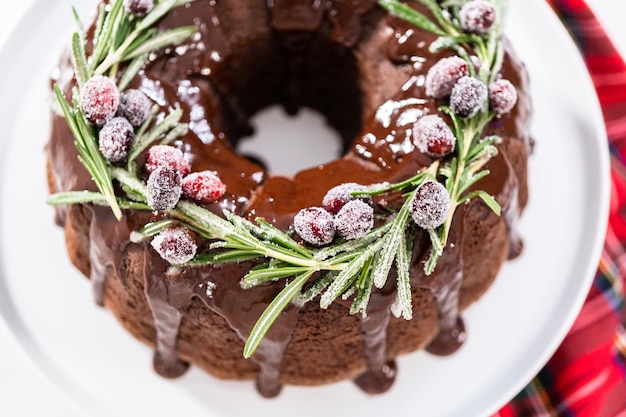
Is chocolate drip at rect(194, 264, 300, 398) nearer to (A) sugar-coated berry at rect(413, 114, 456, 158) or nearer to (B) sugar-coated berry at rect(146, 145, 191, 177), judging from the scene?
(B) sugar-coated berry at rect(146, 145, 191, 177)

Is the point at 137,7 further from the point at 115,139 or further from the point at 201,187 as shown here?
the point at 201,187

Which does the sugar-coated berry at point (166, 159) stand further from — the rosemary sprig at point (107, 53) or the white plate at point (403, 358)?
the white plate at point (403, 358)

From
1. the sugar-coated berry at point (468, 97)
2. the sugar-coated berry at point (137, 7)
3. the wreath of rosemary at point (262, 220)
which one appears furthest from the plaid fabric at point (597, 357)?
the sugar-coated berry at point (137, 7)

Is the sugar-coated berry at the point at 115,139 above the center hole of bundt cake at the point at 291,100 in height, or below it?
above

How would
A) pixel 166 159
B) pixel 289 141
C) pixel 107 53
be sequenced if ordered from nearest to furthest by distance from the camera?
1. pixel 166 159
2. pixel 107 53
3. pixel 289 141

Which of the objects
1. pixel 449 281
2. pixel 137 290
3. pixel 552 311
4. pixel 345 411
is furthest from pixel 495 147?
pixel 137 290

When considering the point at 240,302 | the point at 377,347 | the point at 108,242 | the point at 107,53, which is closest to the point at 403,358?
the point at 377,347
